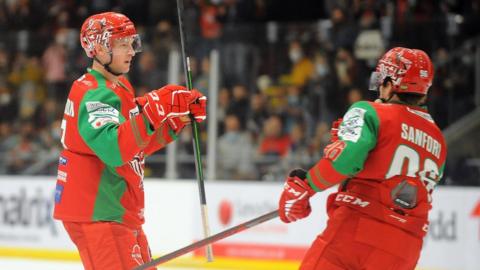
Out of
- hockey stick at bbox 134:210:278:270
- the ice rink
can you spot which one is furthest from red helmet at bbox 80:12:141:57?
the ice rink

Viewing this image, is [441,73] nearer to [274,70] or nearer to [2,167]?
[274,70]

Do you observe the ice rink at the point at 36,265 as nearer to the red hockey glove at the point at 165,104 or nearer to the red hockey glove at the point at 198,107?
the red hockey glove at the point at 198,107

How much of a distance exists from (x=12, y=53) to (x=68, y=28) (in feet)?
3.71

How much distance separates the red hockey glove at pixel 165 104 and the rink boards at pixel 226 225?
365 centimetres

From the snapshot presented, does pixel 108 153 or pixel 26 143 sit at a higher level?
pixel 108 153

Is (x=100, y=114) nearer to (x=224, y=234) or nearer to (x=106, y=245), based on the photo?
(x=106, y=245)

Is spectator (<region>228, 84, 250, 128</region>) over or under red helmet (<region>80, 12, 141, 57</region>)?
under

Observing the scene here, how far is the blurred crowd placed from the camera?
22.9 feet

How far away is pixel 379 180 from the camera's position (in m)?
2.97

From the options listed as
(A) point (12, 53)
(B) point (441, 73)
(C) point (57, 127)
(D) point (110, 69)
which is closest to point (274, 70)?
(B) point (441, 73)

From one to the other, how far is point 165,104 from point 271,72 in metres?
4.42

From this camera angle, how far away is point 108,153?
9.78ft

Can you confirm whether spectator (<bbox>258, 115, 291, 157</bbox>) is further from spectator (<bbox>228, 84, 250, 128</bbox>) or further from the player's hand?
the player's hand

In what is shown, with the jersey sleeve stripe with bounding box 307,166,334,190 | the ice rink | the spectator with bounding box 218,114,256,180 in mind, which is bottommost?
the ice rink
